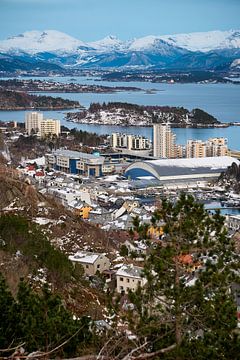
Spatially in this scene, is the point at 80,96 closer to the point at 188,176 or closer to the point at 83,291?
the point at 188,176

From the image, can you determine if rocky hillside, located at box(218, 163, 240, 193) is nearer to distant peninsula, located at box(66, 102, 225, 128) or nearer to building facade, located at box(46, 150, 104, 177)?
building facade, located at box(46, 150, 104, 177)

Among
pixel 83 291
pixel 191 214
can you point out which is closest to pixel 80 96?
pixel 83 291

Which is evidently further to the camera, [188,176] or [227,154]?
[227,154]

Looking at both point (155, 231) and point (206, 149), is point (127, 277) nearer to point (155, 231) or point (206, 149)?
point (155, 231)

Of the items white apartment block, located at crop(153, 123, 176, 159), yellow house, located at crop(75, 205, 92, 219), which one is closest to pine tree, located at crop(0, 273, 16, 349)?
yellow house, located at crop(75, 205, 92, 219)

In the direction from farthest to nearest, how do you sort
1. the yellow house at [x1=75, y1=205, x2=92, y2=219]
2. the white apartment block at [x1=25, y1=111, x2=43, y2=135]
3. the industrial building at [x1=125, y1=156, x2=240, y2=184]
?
the white apartment block at [x1=25, y1=111, x2=43, y2=135], the industrial building at [x1=125, y1=156, x2=240, y2=184], the yellow house at [x1=75, y1=205, x2=92, y2=219]

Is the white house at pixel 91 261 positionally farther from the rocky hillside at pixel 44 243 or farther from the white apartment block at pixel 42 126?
the white apartment block at pixel 42 126

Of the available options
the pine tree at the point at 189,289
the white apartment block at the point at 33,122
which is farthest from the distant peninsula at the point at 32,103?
the pine tree at the point at 189,289
